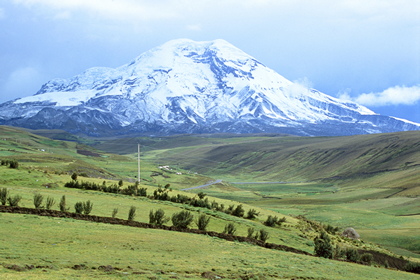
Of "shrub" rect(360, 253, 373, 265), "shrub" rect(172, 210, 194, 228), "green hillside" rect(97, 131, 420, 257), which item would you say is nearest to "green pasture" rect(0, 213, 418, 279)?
"shrub" rect(172, 210, 194, 228)

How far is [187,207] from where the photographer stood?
129 ft

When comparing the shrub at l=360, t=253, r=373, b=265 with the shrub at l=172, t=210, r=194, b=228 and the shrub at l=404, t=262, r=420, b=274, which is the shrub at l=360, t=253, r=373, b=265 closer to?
the shrub at l=404, t=262, r=420, b=274

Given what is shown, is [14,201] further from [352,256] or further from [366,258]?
[366,258]

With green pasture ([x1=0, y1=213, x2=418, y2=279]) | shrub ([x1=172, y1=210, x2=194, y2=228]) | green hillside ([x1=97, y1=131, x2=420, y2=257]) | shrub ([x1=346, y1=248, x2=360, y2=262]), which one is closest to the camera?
green pasture ([x1=0, y1=213, x2=418, y2=279])

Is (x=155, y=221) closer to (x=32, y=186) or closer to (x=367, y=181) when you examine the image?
(x=32, y=186)

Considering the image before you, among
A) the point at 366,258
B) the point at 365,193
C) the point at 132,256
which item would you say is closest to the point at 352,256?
the point at 366,258

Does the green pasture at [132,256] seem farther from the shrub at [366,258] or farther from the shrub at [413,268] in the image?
the shrub at [366,258]

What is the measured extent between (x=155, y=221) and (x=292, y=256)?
906 cm

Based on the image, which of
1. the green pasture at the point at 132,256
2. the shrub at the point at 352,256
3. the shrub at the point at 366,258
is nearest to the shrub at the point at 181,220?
the green pasture at the point at 132,256

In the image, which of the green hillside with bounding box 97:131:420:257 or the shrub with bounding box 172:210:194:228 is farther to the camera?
the green hillside with bounding box 97:131:420:257

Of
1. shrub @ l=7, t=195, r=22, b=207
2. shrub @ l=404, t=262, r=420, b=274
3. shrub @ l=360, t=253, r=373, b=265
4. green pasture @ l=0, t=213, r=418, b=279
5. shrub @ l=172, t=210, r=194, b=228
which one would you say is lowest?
shrub @ l=404, t=262, r=420, b=274

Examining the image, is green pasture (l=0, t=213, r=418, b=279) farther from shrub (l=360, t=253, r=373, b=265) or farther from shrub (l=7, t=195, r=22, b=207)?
shrub (l=360, t=253, r=373, b=265)

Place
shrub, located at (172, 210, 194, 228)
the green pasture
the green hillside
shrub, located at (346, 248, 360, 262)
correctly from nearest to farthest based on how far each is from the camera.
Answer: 1. the green pasture
2. shrub, located at (172, 210, 194, 228)
3. shrub, located at (346, 248, 360, 262)
4. the green hillside

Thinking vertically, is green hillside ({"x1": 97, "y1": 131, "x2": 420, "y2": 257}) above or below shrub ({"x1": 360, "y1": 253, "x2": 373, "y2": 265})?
above
